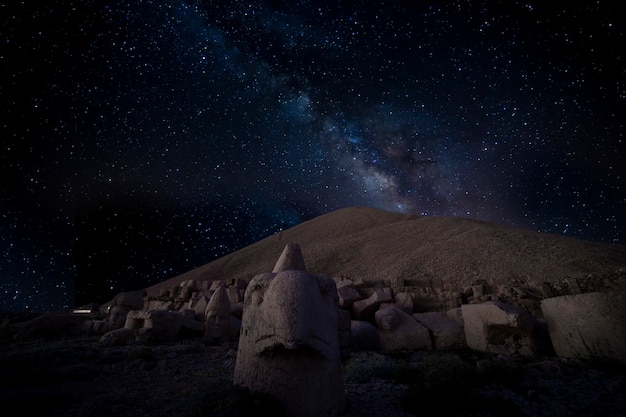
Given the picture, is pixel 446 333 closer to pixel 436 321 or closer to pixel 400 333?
pixel 436 321

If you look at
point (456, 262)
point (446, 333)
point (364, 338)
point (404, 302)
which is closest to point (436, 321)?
point (446, 333)

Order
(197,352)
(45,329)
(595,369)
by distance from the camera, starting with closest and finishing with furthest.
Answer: (595,369) < (197,352) < (45,329)

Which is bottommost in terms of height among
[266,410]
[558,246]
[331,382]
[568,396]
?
[568,396]

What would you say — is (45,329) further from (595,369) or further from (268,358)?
(595,369)

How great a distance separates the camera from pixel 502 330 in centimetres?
658

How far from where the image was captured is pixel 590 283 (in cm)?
1121

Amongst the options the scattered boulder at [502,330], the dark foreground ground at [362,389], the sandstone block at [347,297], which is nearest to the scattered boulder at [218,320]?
the dark foreground ground at [362,389]

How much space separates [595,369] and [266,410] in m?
5.30

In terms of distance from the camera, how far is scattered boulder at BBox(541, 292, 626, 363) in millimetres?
4902

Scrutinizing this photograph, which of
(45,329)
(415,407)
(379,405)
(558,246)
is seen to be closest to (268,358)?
(379,405)

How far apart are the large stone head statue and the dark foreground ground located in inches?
8.3

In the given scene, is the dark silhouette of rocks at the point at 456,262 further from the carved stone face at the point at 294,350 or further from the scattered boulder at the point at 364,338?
the carved stone face at the point at 294,350

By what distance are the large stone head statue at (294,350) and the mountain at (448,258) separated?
11982mm

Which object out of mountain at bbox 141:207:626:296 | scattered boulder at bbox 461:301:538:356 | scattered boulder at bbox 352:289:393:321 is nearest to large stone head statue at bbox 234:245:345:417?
scattered boulder at bbox 461:301:538:356
